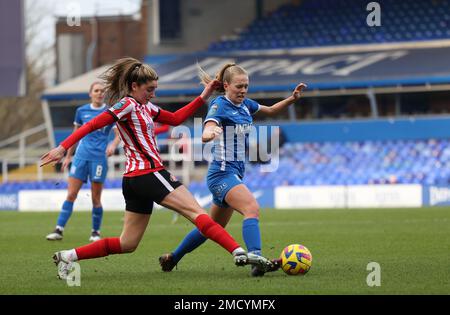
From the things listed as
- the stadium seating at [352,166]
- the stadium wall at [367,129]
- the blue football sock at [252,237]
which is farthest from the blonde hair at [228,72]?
the stadium wall at [367,129]

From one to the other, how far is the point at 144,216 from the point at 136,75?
4.19ft

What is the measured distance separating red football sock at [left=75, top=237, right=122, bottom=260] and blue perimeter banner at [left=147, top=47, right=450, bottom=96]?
84.6 ft

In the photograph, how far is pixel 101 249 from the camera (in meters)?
8.87

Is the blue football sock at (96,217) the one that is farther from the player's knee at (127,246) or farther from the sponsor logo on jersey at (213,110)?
the sponsor logo on jersey at (213,110)

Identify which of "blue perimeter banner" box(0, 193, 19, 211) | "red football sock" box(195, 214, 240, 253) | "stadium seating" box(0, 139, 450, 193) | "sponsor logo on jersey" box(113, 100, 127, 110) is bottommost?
"blue perimeter banner" box(0, 193, 19, 211)

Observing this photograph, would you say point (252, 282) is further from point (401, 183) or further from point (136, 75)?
point (401, 183)

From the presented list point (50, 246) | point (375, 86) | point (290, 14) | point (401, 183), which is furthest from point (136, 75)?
point (290, 14)

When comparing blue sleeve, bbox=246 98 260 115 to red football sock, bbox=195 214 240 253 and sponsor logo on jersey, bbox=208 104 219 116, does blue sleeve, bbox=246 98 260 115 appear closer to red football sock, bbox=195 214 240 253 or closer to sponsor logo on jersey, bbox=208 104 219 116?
sponsor logo on jersey, bbox=208 104 219 116

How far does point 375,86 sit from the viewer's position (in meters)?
33.9

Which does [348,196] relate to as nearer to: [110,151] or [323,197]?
[323,197]

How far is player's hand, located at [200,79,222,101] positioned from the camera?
9133mm

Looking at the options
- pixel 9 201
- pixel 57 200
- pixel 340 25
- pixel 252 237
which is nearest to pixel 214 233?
pixel 252 237

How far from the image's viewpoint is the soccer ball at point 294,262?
8.93 m

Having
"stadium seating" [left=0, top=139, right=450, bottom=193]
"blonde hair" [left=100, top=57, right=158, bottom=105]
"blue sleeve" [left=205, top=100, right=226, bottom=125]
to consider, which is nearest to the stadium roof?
"stadium seating" [left=0, top=139, right=450, bottom=193]
